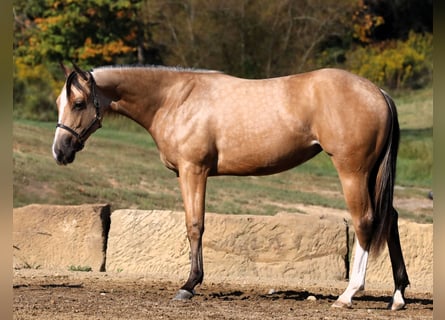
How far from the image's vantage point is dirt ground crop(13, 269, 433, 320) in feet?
19.6

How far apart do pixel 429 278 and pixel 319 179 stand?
409 inches

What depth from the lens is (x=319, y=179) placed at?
62.5 ft

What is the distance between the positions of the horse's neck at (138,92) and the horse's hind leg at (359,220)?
5.84 feet

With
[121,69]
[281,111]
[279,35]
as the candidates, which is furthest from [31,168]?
[279,35]

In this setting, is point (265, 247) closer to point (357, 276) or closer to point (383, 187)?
point (357, 276)

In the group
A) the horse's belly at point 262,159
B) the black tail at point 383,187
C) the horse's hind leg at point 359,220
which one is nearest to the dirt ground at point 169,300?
the horse's hind leg at point 359,220

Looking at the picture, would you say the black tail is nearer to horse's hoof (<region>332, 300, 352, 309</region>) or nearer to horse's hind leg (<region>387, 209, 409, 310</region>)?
horse's hind leg (<region>387, 209, 409, 310</region>)

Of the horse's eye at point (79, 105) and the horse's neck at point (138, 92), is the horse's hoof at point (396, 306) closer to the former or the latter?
the horse's neck at point (138, 92)

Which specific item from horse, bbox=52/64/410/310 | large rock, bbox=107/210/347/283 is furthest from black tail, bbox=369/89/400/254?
large rock, bbox=107/210/347/283

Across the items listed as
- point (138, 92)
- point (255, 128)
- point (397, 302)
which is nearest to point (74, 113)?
point (138, 92)

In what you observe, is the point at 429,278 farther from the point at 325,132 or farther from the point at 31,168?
the point at 31,168

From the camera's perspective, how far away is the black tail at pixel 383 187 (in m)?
6.61

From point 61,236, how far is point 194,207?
240 cm

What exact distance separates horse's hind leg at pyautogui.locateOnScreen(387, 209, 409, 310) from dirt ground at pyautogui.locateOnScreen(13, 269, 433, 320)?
0.10m
